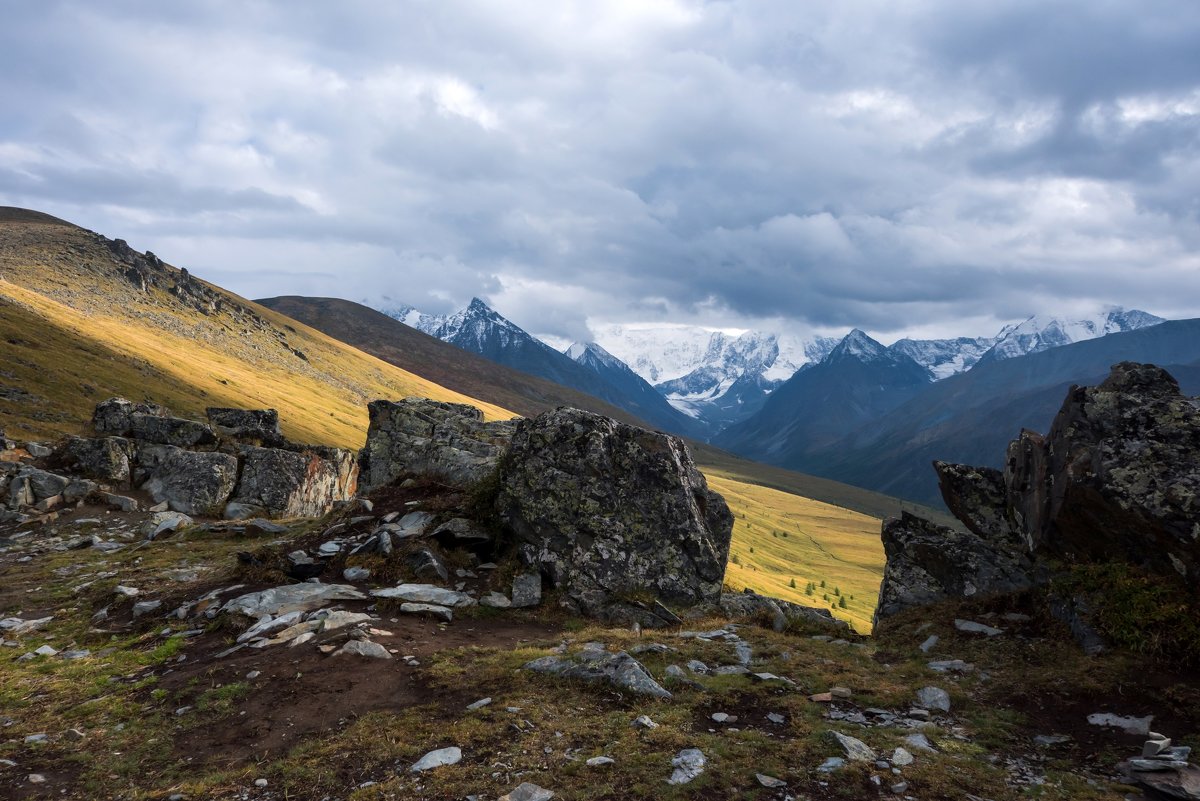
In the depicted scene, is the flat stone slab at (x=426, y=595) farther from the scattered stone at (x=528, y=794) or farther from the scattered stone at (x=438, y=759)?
the scattered stone at (x=528, y=794)

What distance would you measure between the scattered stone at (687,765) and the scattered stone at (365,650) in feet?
22.5

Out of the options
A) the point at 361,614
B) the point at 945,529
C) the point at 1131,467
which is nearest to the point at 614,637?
the point at 361,614

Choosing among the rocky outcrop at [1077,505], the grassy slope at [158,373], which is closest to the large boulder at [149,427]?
the grassy slope at [158,373]

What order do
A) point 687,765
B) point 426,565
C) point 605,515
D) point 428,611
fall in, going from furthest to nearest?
point 605,515, point 426,565, point 428,611, point 687,765

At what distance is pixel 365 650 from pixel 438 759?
187 inches

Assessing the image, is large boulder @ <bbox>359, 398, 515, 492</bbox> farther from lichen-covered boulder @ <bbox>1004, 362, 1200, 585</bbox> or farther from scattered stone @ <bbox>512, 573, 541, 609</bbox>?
lichen-covered boulder @ <bbox>1004, 362, 1200, 585</bbox>

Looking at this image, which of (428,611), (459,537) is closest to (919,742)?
(428,611)

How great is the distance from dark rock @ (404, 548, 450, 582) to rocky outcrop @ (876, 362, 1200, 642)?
1331 cm

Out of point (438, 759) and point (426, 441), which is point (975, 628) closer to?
point (438, 759)

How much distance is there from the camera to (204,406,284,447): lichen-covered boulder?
42434 millimetres

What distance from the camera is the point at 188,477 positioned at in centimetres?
3356

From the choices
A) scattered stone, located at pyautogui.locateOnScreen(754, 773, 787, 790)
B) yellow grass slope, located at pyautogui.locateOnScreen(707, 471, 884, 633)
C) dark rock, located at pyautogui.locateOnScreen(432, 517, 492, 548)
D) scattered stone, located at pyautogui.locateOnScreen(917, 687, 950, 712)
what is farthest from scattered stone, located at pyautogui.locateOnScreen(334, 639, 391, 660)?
yellow grass slope, located at pyautogui.locateOnScreen(707, 471, 884, 633)

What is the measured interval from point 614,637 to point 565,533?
14.5 feet

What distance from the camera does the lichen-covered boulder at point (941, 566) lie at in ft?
57.5
